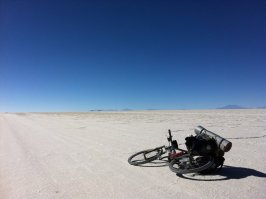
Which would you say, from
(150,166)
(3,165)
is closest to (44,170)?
(3,165)

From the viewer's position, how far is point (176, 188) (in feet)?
17.8

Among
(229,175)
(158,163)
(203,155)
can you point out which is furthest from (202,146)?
(158,163)

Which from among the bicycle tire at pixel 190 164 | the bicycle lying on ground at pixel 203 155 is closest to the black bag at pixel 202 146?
the bicycle lying on ground at pixel 203 155

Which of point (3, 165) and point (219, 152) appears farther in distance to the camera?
point (3, 165)

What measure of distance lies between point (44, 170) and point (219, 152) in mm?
4636

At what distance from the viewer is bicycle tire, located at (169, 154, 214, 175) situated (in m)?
5.96

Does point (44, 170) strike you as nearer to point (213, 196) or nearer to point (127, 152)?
point (127, 152)

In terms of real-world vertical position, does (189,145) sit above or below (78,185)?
above

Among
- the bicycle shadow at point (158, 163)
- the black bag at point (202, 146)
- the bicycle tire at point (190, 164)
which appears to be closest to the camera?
the bicycle tire at point (190, 164)

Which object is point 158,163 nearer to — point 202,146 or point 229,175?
point 202,146

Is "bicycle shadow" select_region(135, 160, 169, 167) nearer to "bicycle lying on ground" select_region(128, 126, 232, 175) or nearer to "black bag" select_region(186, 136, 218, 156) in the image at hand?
"bicycle lying on ground" select_region(128, 126, 232, 175)

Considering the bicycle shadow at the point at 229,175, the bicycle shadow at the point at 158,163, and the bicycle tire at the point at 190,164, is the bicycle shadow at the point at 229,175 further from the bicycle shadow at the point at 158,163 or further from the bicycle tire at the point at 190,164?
the bicycle shadow at the point at 158,163

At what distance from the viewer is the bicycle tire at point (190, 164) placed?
596 cm

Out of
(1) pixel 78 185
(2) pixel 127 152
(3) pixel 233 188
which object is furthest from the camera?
(2) pixel 127 152
